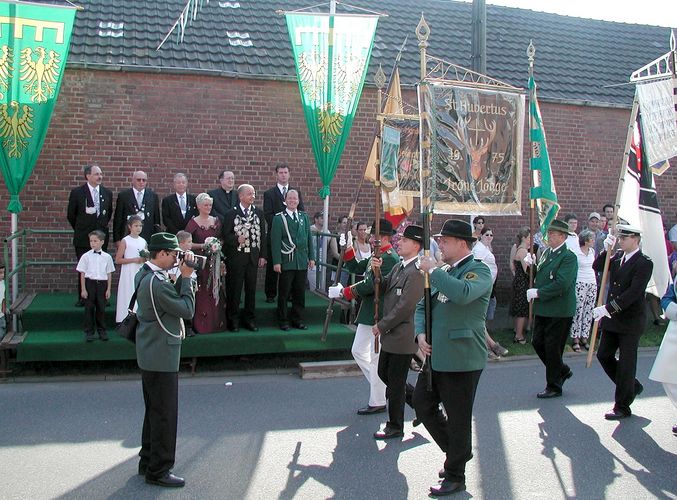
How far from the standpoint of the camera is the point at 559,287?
311 inches

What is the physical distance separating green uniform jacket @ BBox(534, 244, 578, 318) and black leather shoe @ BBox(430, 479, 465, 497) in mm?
3230

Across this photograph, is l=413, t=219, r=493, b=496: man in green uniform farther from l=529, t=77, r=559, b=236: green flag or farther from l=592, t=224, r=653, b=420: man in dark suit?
l=529, t=77, r=559, b=236: green flag

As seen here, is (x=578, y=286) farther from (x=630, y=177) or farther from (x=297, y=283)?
(x=297, y=283)

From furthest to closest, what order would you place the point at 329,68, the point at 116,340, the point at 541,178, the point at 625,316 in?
1. the point at 329,68
2. the point at 541,178
3. the point at 116,340
4. the point at 625,316

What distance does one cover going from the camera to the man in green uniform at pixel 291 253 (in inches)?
371

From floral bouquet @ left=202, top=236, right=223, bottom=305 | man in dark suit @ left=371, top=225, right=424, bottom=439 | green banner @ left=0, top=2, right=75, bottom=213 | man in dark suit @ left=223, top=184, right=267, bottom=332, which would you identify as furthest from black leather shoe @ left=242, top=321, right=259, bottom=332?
green banner @ left=0, top=2, right=75, bottom=213

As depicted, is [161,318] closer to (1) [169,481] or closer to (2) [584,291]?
(1) [169,481]

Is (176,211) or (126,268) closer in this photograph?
(126,268)

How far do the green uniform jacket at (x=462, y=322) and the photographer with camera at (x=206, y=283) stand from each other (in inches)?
167

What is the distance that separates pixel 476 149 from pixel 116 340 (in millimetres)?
4624

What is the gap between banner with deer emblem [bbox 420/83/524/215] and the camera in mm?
7301

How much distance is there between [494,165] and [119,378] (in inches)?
194

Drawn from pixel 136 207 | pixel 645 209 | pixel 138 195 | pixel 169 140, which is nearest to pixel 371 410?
pixel 645 209

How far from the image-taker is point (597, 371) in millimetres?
9492
